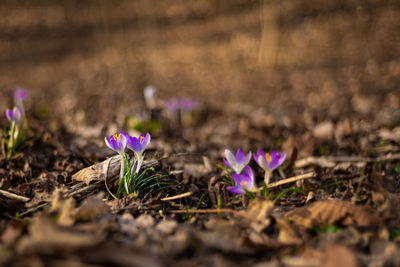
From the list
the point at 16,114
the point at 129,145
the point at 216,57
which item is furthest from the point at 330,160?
the point at 216,57

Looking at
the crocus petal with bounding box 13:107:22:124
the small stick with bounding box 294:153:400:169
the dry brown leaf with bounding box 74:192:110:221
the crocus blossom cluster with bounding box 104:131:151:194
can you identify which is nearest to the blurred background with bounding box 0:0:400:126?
the small stick with bounding box 294:153:400:169

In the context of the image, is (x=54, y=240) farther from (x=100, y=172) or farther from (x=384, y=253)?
(x=384, y=253)

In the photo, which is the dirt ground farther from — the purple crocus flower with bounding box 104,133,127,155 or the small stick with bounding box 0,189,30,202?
the purple crocus flower with bounding box 104,133,127,155

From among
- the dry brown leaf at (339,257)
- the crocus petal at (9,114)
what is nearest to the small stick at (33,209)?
the crocus petal at (9,114)

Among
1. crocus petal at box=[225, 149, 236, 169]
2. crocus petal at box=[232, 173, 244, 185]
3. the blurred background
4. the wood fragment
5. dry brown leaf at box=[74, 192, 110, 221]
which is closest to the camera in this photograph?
dry brown leaf at box=[74, 192, 110, 221]

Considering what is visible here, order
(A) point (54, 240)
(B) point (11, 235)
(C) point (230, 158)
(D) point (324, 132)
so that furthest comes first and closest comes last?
1. (D) point (324, 132)
2. (C) point (230, 158)
3. (B) point (11, 235)
4. (A) point (54, 240)

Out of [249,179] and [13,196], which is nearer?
[249,179]

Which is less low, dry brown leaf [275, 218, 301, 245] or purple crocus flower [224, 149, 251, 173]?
purple crocus flower [224, 149, 251, 173]
